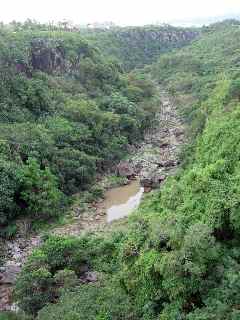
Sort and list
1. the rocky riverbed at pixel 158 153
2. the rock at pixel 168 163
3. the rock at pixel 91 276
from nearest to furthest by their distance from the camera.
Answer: the rock at pixel 91 276
the rocky riverbed at pixel 158 153
the rock at pixel 168 163

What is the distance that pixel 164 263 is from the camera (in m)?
20.5

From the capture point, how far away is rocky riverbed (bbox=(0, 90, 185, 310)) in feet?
97.5

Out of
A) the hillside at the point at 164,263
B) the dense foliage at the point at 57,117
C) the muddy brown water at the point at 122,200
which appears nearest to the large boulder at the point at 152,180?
the muddy brown water at the point at 122,200

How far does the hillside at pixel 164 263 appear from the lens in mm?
19484

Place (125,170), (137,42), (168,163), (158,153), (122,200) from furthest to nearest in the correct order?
1. (137,42)
2. (158,153)
3. (168,163)
4. (125,170)
5. (122,200)

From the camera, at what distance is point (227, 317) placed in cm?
1730

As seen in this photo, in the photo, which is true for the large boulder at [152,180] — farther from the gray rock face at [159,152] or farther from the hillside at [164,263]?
the hillside at [164,263]

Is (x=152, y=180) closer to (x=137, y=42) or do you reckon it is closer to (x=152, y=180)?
(x=152, y=180)

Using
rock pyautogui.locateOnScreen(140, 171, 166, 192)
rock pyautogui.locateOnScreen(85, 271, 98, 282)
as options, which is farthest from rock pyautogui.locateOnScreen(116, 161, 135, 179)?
rock pyautogui.locateOnScreen(85, 271, 98, 282)

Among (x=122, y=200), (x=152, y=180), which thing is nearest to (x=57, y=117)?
(x=122, y=200)

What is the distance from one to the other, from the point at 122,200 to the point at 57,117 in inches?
491

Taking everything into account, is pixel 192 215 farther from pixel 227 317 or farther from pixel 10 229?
pixel 10 229

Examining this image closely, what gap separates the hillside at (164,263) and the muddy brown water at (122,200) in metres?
5.89

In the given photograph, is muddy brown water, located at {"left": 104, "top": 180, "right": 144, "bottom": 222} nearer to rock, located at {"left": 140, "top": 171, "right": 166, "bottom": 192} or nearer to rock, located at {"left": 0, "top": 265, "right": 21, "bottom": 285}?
rock, located at {"left": 140, "top": 171, "right": 166, "bottom": 192}
